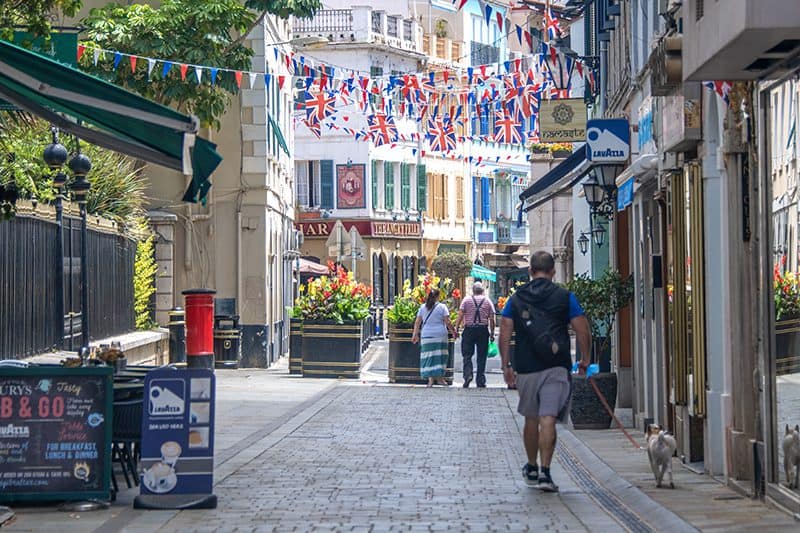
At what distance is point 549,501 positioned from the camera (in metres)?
11.4

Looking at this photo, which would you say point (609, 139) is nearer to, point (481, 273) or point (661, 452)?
point (661, 452)

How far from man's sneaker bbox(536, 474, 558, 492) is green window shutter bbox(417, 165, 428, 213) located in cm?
5755

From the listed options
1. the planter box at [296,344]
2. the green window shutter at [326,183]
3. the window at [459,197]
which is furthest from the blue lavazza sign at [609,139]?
the window at [459,197]

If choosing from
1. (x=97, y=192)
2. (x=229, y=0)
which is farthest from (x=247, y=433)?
(x=229, y=0)

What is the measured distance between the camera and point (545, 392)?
12070mm

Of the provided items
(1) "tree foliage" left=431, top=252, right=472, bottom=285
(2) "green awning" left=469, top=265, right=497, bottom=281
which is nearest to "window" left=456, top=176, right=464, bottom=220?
(2) "green awning" left=469, top=265, right=497, bottom=281

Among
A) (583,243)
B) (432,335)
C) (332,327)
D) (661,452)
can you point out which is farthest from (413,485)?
(583,243)

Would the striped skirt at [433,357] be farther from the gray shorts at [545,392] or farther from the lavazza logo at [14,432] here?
the lavazza logo at [14,432]

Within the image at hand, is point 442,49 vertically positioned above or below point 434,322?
above

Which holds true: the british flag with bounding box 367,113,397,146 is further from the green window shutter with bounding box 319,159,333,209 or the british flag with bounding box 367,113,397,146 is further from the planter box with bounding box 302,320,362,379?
the green window shutter with bounding box 319,159,333,209

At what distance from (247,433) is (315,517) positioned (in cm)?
688

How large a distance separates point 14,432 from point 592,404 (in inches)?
335

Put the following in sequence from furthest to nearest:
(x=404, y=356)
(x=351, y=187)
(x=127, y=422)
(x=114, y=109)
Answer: (x=351, y=187) < (x=404, y=356) < (x=127, y=422) < (x=114, y=109)

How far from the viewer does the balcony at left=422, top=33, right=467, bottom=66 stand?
234 feet
